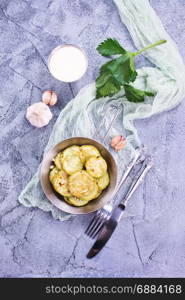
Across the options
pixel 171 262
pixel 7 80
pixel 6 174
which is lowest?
pixel 171 262

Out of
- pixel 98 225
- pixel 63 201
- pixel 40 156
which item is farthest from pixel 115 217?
pixel 40 156

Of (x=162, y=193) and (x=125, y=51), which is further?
(x=162, y=193)

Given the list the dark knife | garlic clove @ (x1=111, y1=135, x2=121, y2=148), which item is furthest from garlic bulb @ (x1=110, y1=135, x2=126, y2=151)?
the dark knife

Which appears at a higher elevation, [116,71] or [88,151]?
[116,71]

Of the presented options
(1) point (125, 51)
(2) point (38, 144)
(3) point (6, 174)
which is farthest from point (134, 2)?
(3) point (6, 174)

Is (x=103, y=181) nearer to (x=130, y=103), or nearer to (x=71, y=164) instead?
(x=71, y=164)

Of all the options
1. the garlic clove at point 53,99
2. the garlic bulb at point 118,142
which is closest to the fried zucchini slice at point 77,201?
the garlic bulb at point 118,142

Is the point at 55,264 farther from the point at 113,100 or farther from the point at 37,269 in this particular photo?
the point at 113,100
